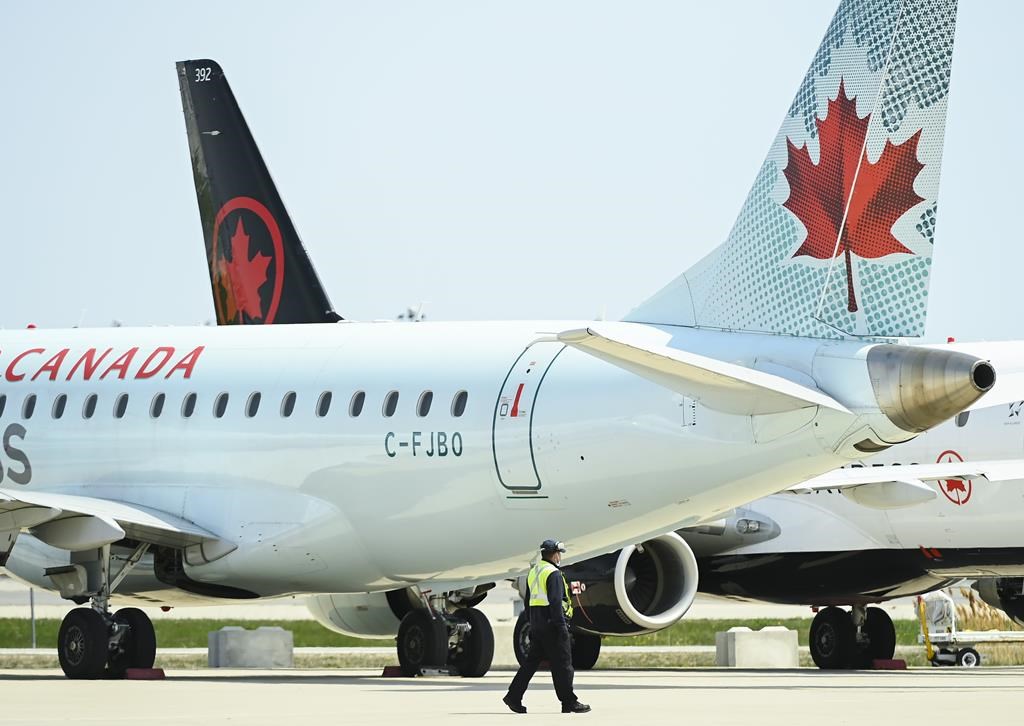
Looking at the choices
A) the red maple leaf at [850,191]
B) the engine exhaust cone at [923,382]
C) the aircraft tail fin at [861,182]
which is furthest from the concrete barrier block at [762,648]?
the engine exhaust cone at [923,382]

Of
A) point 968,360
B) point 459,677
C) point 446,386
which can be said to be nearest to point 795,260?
point 968,360

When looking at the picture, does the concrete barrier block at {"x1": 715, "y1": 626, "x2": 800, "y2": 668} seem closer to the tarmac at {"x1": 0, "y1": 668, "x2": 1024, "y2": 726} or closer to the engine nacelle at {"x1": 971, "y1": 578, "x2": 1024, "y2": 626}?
the engine nacelle at {"x1": 971, "y1": 578, "x2": 1024, "y2": 626}

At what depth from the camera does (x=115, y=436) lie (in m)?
24.3

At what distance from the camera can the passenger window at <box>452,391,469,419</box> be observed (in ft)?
71.2

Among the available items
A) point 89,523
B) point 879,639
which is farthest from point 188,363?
point 879,639

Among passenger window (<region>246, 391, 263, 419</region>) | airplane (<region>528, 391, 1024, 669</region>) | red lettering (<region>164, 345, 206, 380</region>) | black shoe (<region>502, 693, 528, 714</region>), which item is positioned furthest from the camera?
airplane (<region>528, 391, 1024, 669</region>)

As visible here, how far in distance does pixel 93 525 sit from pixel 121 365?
11.0 feet

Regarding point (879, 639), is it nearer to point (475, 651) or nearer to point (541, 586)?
point (475, 651)

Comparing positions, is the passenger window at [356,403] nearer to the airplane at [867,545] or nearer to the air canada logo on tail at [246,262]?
the airplane at [867,545]

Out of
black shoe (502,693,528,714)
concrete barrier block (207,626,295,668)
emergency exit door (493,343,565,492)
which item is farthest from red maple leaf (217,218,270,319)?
black shoe (502,693,528,714)

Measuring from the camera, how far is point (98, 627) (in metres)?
22.4

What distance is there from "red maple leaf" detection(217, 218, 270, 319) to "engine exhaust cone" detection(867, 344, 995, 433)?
16.3 m

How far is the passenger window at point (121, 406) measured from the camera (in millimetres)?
24344

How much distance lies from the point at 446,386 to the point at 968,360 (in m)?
5.78
